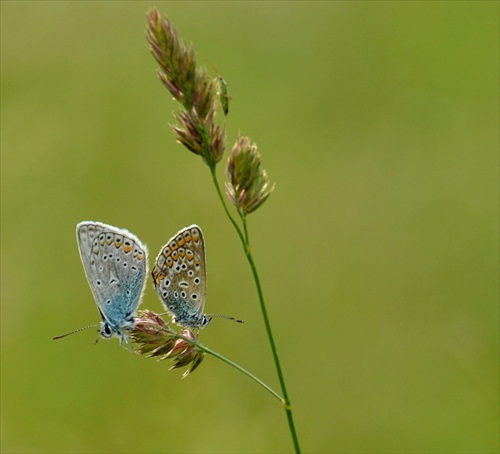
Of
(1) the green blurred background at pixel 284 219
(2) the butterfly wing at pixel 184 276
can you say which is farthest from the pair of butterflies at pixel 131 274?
(1) the green blurred background at pixel 284 219

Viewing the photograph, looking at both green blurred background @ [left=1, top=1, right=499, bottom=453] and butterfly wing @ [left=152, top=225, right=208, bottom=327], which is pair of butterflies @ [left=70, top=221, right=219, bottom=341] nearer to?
butterfly wing @ [left=152, top=225, right=208, bottom=327]

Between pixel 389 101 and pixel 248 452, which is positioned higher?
pixel 389 101

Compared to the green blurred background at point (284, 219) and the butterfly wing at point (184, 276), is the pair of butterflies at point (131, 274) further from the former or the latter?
the green blurred background at point (284, 219)

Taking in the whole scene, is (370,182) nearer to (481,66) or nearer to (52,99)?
(481,66)

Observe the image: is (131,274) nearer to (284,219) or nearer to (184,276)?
(184,276)

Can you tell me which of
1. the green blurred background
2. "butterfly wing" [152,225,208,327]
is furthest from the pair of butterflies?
the green blurred background

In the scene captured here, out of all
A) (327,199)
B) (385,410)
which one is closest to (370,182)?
(327,199)

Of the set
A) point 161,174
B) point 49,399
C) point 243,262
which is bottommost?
point 49,399
